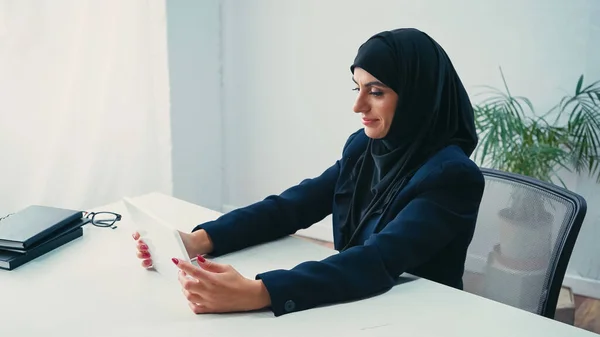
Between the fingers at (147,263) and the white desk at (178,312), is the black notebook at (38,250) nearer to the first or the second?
the white desk at (178,312)

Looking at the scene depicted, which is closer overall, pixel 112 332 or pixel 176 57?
pixel 112 332

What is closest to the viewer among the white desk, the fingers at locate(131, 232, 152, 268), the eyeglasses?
the white desk

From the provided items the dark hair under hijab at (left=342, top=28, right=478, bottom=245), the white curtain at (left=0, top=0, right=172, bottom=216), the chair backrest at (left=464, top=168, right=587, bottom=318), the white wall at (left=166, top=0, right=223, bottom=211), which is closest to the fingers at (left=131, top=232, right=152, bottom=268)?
the dark hair under hijab at (left=342, top=28, right=478, bottom=245)

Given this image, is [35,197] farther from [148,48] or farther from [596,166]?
[596,166]

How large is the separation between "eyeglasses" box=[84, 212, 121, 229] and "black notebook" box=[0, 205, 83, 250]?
0.08 metres

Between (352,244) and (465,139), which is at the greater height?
(465,139)

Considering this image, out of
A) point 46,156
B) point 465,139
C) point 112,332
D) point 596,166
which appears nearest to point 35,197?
point 46,156

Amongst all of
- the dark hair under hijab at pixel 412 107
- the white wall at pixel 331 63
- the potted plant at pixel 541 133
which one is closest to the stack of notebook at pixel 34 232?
the dark hair under hijab at pixel 412 107

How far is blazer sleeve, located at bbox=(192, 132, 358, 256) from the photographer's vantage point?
1462 mm

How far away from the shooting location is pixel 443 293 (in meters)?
1.23

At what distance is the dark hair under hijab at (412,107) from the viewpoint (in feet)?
4.54

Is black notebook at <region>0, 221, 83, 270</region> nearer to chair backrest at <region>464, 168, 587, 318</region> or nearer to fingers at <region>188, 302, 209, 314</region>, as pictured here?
fingers at <region>188, 302, 209, 314</region>

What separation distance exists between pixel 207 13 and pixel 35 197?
1.46m

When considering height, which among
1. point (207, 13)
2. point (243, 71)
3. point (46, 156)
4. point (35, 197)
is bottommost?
point (35, 197)
